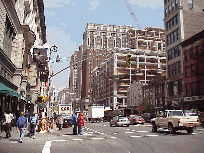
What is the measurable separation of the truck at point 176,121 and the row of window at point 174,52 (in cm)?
3180

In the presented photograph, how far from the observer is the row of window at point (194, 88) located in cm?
3941

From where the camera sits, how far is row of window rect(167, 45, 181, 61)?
48281mm

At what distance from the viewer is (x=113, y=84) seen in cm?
9738

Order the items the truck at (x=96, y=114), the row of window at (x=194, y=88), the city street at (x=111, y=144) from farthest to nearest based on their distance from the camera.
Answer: the truck at (x=96, y=114)
the row of window at (x=194, y=88)
the city street at (x=111, y=144)

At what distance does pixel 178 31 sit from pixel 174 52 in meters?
4.52

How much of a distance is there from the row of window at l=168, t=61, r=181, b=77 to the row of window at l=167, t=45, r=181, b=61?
5.93 ft

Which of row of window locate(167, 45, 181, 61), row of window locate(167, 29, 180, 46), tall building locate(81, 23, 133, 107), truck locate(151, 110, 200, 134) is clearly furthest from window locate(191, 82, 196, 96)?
tall building locate(81, 23, 133, 107)

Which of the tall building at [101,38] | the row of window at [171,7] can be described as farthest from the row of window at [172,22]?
the tall building at [101,38]

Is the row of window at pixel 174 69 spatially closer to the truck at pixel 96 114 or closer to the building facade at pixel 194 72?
the building facade at pixel 194 72

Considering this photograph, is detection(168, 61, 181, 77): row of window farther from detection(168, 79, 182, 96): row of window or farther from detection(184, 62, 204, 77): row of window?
detection(184, 62, 204, 77): row of window

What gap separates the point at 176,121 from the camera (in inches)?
675

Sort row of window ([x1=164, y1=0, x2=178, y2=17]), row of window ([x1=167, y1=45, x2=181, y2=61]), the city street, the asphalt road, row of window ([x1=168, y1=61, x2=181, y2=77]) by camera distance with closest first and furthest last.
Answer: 1. the asphalt road
2. the city street
3. row of window ([x1=168, y1=61, x2=181, y2=77])
4. row of window ([x1=167, y1=45, x2=181, y2=61])
5. row of window ([x1=164, y1=0, x2=178, y2=17])

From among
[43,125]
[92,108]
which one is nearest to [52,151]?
[43,125]

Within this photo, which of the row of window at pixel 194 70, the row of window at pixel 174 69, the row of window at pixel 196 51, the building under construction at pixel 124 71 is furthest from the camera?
the building under construction at pixel 124 71
